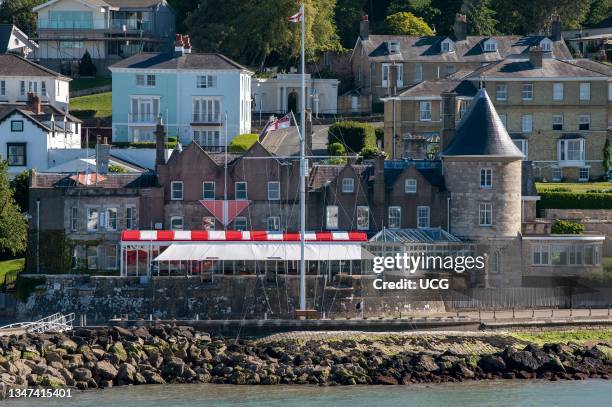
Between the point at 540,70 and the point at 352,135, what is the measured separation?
9.35 meters

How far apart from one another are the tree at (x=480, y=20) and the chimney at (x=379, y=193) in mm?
34889

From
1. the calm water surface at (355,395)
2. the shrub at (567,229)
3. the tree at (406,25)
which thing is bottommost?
the calm water surface at (355,395)

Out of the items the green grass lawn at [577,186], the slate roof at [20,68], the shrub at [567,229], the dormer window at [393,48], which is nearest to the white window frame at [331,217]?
the shrub at [567,229]

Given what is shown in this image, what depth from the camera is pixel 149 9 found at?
120 m

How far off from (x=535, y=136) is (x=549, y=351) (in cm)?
2763

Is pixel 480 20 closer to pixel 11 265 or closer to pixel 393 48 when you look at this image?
pixel 393 48

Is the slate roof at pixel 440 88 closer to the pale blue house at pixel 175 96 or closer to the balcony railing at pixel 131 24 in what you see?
the pale blue house at pixel 175 96

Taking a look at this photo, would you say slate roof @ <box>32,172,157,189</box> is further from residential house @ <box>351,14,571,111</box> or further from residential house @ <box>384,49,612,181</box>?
residential house @ <box>351,14,571,111</box>

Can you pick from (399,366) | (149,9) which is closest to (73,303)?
(399,366)

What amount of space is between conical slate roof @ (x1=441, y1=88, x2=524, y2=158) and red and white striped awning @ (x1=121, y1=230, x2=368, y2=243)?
5250 mm

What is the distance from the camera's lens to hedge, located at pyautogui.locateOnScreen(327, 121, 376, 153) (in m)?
95.3

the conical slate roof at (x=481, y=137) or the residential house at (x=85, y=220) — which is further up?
the conical slate roof at (x=481, y=137)

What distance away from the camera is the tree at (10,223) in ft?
266

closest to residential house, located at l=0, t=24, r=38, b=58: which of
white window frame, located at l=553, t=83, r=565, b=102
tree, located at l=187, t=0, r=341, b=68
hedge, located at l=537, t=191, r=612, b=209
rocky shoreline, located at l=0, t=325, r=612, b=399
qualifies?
tree, located at l=187, t=0, r=341, b=68
